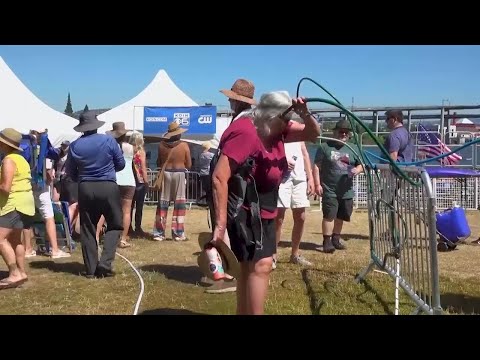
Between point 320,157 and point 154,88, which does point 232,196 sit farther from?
point 154,88

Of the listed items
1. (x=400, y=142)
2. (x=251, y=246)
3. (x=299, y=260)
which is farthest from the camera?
(x=400, y=142)

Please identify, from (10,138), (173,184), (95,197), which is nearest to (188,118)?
(173,184)

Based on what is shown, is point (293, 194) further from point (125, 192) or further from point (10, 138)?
point (10, 138)

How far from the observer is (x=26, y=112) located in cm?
1395

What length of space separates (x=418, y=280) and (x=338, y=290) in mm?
1155

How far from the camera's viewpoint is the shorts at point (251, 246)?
311 centimetres

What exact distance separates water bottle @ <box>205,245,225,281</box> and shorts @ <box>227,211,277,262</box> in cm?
11

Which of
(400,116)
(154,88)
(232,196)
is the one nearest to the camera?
(232,196)

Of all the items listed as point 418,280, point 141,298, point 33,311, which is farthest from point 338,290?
point 33,311

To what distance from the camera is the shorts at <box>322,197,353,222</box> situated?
285 inches

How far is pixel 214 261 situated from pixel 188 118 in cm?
1180

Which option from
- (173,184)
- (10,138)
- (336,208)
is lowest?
(336,208)

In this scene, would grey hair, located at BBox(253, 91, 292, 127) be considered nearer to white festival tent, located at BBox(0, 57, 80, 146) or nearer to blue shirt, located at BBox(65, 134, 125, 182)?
blue shirt, located at BBox(65, 134, 125, 182)

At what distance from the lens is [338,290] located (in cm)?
498
